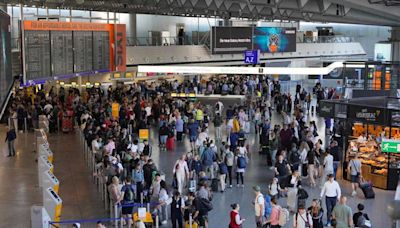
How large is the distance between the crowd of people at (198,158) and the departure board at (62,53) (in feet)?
5.85

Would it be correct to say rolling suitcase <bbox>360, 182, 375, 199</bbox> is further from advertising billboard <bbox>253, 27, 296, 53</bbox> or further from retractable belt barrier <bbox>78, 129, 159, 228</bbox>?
advertising billboard <bbox>253, 27, 296, 53</bbox>

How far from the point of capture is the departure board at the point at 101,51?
2768 cm

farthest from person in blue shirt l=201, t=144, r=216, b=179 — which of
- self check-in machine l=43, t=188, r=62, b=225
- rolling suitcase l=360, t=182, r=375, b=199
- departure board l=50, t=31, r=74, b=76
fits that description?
departure board l=50, t=31, r=74, b=76

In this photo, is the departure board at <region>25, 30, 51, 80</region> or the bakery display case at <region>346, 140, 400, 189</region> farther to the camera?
the departure board at <region>25, 30, 51, 80</region>

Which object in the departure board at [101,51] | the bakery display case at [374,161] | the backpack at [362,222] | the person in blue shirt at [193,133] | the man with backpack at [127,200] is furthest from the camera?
the departure board at [101,51]

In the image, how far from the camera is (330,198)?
14070 mm

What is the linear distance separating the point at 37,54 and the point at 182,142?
6.16 m

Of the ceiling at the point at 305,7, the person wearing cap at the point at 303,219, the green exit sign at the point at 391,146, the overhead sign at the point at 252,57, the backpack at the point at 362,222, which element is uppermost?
the ceiling at the point at 305,7

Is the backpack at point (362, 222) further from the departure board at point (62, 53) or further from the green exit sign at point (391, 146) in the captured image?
the departure board at point (62, 53)

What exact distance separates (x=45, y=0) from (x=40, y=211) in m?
15.3

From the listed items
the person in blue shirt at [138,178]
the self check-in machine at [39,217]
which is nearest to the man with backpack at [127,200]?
the person in blue shirt at [138,178]

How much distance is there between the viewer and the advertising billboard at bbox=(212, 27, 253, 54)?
33.5 m

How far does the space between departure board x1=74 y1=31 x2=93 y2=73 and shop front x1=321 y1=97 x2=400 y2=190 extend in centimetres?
1091

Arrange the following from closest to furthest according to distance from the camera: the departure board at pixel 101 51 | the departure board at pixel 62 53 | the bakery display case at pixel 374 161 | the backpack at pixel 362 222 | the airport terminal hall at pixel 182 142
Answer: the backpack at pixel 362 222 → the airport terminal hall at pixel 182 142 → the bakery display case at pixel 374 161 → the departure board at pixel 62 53 → the departure board at pixel 101 51
